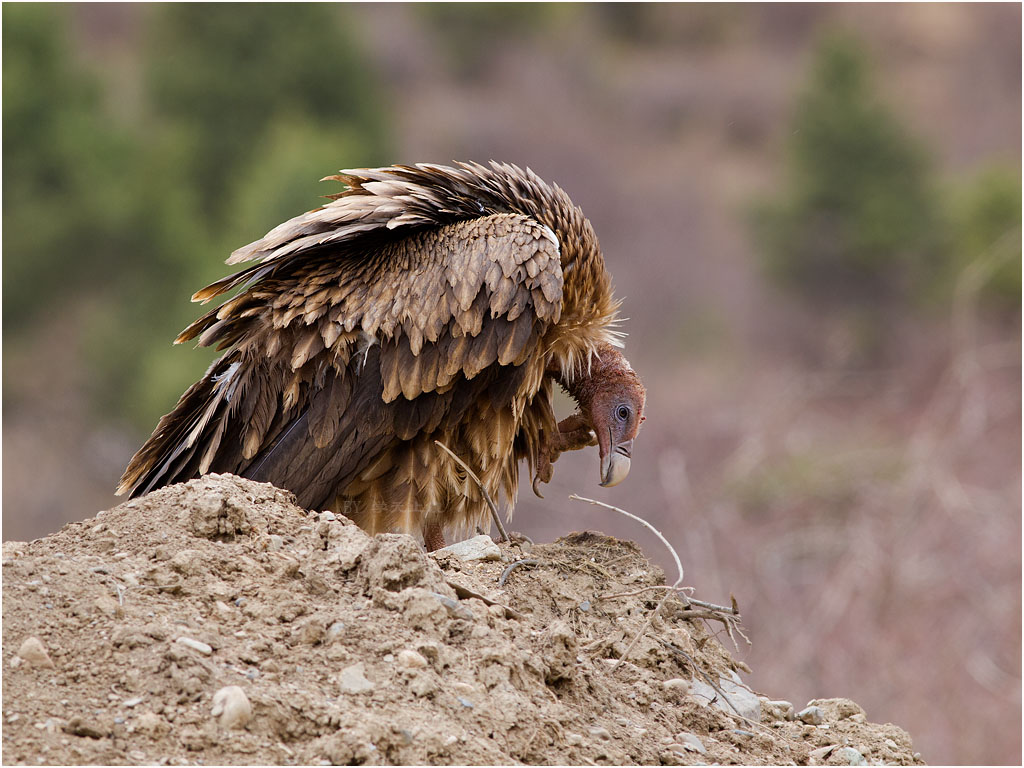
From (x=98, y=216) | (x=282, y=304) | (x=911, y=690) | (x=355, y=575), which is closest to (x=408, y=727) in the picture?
(x=355, y=575)

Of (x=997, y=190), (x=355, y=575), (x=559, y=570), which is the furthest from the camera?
(x=997, y=190)

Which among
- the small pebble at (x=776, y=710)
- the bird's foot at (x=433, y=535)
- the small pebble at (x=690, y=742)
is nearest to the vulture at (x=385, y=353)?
the bird's foot at (x=433, y=535)

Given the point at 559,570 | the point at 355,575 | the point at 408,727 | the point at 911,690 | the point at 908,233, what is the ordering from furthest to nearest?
the point at 908,233 → the point at 911,690 → the point at 559,570 → the point at 355,575 → the point at 408,727

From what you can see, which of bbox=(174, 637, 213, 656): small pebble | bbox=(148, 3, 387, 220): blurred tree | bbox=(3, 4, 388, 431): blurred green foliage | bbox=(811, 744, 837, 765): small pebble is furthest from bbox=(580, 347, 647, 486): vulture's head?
bbox=(148, 3, 387, 220): blurred tree

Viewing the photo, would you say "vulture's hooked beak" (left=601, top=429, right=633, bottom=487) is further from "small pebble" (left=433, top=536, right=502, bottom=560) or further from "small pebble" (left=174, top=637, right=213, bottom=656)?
"small pebble" (left=174, top=637, right=213, bottom=656)

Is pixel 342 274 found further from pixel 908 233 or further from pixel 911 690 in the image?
pixel 908 233

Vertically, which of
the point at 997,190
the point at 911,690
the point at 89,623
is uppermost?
the point at 997,190

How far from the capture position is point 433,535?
5.18m

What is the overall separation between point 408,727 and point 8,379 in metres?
26.7

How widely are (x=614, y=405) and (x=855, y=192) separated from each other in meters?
23.1

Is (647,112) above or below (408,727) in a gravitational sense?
above

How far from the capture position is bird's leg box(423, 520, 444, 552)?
5.12 meters

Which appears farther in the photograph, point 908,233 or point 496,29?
point 496,29

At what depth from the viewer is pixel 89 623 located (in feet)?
9.88
